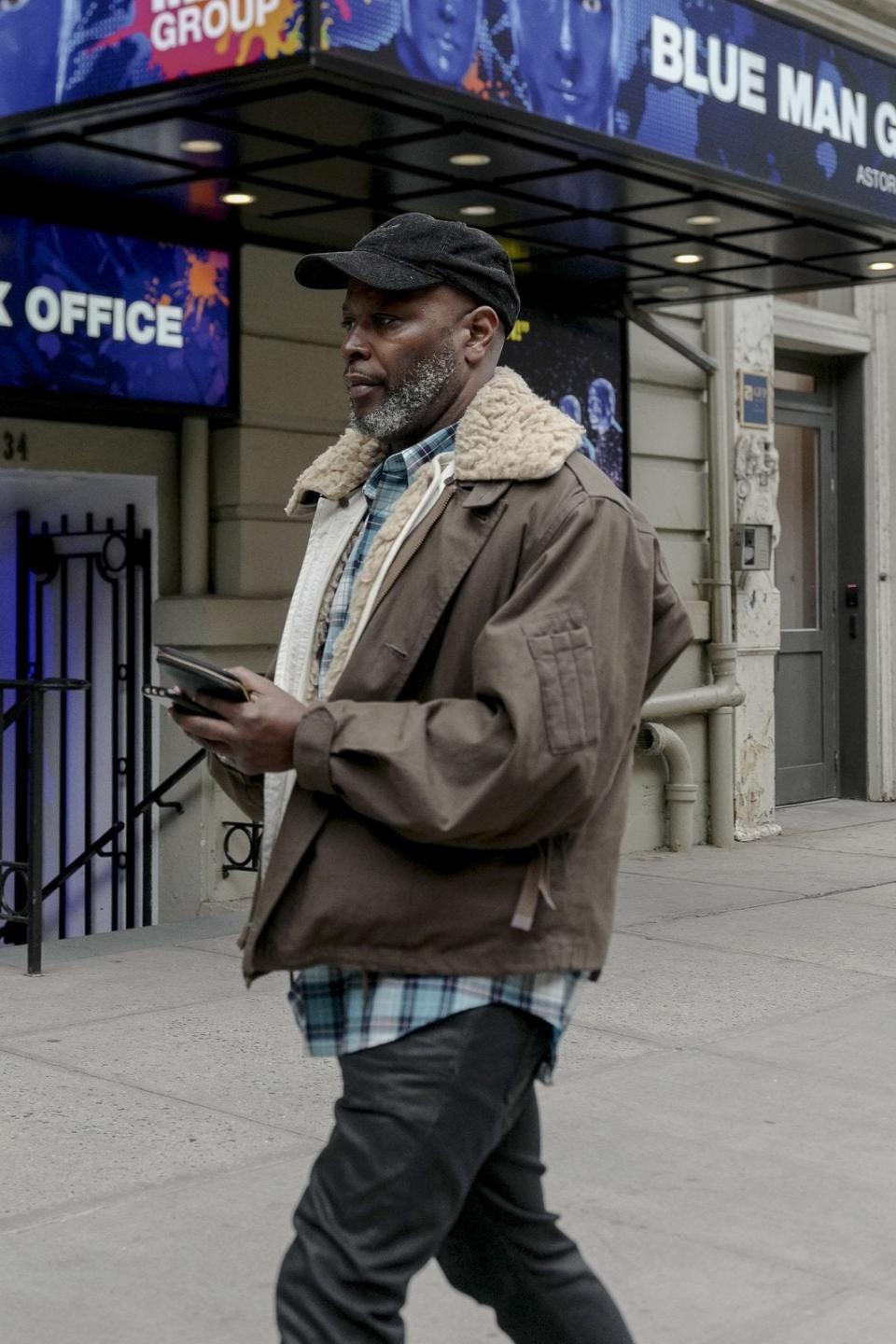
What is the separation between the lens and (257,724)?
2461 millimetres

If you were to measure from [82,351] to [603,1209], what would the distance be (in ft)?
15.3

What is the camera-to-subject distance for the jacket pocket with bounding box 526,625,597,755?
240 cm

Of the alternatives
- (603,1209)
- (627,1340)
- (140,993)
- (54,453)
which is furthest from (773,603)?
(627,1340)

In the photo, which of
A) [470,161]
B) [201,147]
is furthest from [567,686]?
[470,161]

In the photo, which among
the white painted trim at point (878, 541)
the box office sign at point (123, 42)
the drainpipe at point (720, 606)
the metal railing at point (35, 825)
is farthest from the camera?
the white painted trim at point (878, 541)

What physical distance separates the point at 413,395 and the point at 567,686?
0.57 meters

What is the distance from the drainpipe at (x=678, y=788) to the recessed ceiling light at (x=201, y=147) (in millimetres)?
4484

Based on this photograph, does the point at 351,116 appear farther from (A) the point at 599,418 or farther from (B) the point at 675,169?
(A) the point at 599,418

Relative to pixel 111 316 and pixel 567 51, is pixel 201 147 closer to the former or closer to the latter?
pixel 111 316

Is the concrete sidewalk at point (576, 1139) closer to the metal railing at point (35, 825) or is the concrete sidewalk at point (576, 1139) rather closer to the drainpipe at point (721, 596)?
the metal railing at point (35, 825)

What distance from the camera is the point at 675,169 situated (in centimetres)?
738

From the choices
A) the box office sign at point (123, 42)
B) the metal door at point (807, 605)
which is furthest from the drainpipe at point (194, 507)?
the metal door at point (807, 605)

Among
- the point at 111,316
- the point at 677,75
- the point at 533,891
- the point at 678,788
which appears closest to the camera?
the point at 533,891

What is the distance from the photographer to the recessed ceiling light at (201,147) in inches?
265
